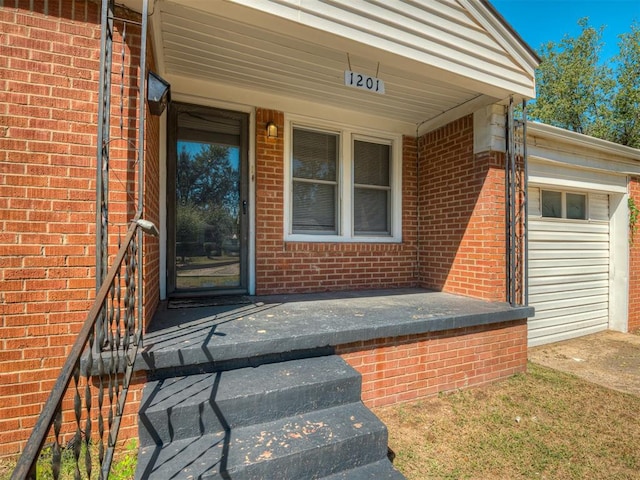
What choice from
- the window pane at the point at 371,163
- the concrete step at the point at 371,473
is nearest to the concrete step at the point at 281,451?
the concrete step at the point at 371,473

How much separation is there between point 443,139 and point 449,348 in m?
2.86

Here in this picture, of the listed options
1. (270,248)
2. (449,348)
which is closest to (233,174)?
(270,248)

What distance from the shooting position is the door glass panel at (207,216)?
3.89 meters

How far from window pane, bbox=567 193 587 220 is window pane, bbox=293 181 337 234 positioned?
12.8ft

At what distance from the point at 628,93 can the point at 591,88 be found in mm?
2176

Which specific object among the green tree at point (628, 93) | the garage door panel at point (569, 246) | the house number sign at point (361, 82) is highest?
the green tree at point (628, 93)

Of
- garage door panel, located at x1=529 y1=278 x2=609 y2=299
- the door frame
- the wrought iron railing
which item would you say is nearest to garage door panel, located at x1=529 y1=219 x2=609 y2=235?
garage door panel, located at x1=529 y1=278 x2=609 y2=299

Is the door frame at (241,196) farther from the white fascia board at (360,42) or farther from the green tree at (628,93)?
the green tree at (628,93)

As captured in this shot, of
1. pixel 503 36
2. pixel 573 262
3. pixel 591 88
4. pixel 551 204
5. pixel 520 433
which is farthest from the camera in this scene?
pixel 591 88

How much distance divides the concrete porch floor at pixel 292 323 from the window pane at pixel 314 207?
94 cm

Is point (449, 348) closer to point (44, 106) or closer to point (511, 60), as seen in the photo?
point (511, 60)

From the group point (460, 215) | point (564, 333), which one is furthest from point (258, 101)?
point (564, 333)

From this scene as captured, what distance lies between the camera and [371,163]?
4910 mm

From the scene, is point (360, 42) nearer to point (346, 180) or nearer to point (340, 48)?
point (340, 48)
